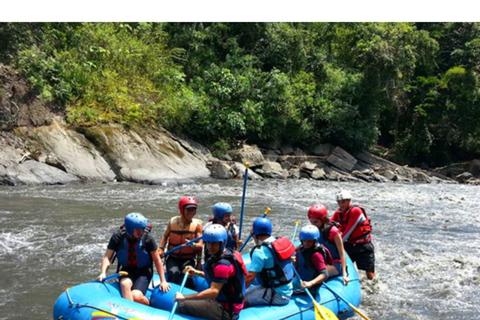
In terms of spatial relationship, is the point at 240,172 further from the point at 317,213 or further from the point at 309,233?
the point at 309,233

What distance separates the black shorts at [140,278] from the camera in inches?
201

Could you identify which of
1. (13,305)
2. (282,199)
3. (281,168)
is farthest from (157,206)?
(281,168)

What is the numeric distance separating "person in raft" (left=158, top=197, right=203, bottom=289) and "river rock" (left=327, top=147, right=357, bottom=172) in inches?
706

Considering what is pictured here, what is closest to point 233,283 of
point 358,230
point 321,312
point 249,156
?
point 321,312

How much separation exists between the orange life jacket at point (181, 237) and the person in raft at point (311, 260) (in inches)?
47.5

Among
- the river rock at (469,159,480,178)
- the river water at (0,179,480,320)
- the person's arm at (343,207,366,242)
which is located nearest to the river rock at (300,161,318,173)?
the river water at (0,179,480,320)

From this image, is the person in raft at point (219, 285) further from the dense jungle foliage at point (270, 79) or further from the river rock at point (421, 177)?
the river rock at point (421, 177)

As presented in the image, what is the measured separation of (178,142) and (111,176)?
418cm

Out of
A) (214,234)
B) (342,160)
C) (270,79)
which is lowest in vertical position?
(342,160)

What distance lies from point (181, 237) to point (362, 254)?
2651 mm

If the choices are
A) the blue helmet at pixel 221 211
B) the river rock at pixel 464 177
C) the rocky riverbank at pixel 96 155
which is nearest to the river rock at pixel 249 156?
the rocky riverbank at pixel 96 155

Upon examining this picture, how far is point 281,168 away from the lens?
2162 cm

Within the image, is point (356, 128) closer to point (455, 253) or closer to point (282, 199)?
point (282, 199)

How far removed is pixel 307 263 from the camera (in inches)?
222
